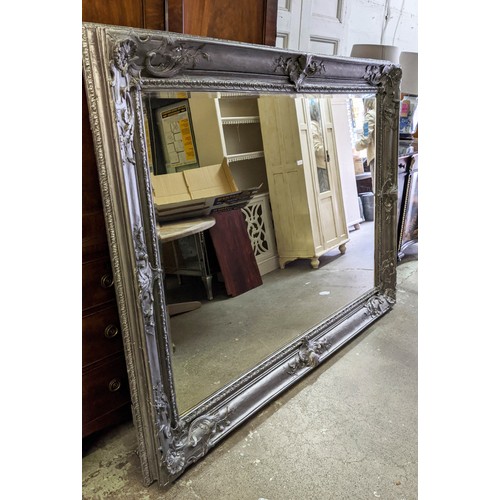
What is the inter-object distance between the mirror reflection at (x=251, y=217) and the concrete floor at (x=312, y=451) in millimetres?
211

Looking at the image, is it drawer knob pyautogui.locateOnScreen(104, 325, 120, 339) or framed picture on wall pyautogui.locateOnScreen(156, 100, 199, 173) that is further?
drawer knob pyautogui.locateOnScreen(104, 325, 120, 339)

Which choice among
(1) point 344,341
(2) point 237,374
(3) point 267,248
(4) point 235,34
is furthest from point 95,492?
(4) point 235,34

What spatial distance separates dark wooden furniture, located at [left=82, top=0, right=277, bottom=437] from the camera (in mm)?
1234

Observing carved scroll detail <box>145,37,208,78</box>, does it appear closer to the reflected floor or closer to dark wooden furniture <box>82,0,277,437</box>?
dark wooden furniture <box>82,0,277,437</box>

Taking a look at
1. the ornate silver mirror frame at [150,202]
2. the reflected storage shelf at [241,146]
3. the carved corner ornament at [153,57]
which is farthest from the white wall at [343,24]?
the carved corner ornament at [153,57]

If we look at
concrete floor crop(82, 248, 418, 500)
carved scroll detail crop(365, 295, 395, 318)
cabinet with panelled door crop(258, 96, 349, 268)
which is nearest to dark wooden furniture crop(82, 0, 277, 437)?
concrete floor crop(82, 248, 418, 500)

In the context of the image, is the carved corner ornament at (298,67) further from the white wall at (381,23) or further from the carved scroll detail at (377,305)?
the white wall at (381,23)

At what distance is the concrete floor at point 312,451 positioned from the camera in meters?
1.21

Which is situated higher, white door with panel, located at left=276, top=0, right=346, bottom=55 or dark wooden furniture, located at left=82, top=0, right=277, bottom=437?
white door with panel, located at left=276, top=0, right=346, bottom=55

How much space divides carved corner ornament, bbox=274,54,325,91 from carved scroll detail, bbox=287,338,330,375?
1019 millimetres

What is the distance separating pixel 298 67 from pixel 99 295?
108 centimetres

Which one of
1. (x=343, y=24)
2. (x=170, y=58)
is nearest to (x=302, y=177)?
(x=170, y=58)
